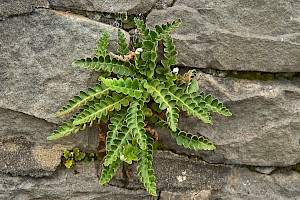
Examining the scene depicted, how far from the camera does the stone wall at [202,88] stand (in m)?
3.15

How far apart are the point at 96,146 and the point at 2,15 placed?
4.07 feet

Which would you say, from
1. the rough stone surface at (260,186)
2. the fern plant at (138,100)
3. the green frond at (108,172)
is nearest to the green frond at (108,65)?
the fern plant at (138,100)

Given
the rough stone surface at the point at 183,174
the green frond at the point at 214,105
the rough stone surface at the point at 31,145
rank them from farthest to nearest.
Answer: the rough stone surface at the point at 183,174
the rough stone surface at the point at 31,145
the green frond at the point at 214,105

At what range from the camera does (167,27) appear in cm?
307

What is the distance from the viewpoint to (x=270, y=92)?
132 inches

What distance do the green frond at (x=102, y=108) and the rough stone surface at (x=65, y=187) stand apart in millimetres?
555

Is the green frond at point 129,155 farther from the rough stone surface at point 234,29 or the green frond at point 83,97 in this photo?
the rough stone surface at point 234,29

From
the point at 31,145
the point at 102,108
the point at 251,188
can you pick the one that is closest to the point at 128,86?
the point at 102,108

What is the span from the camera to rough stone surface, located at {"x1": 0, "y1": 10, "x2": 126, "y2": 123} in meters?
3.12

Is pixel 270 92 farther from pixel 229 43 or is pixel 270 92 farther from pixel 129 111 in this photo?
pixel 129 111

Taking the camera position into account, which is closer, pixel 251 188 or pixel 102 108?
pixel 102 108

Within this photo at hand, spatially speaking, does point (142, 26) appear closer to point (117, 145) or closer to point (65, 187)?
point (117, 145)

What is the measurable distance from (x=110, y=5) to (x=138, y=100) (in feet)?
2.58

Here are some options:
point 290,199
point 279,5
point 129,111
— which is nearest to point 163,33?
point 129,111
